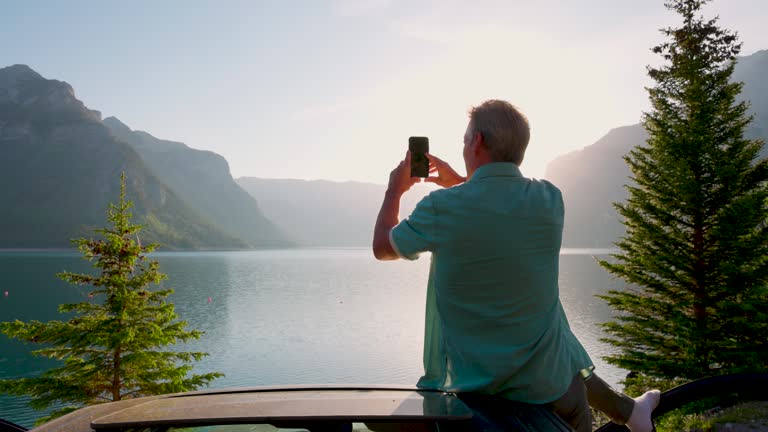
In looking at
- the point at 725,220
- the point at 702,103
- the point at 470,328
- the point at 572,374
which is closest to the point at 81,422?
the point at 470,328

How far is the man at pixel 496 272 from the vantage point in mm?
1807

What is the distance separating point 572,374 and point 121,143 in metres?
219

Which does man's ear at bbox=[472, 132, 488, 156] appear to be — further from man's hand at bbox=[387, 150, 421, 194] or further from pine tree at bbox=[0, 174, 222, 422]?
pine tree at bbox=[0, 174, 222, 422]

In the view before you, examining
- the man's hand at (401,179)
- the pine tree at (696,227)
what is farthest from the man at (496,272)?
the pine tree at (696,227)

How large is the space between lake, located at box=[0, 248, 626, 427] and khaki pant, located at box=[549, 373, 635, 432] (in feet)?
65.8

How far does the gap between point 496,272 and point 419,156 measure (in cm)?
65

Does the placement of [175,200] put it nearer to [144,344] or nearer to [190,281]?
[190,281]

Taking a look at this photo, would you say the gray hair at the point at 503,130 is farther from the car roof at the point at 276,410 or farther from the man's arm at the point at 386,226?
the car roof at the point at 276,410

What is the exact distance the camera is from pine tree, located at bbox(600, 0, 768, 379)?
15289 mm

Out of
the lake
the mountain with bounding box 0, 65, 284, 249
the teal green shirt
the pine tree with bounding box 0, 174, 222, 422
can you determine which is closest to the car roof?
the teal green shirt

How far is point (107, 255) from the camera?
469 inches

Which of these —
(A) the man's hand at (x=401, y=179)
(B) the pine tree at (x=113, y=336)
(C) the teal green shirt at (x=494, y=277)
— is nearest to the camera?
(C) the teal green shirt at (x=494, y=277)

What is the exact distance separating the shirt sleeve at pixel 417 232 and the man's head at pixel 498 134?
1.04 ft

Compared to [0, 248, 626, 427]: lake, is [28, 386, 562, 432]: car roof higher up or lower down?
higher up
